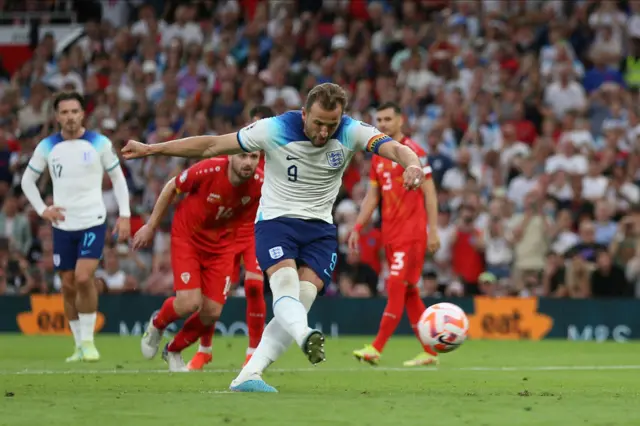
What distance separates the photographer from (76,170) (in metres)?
14.0

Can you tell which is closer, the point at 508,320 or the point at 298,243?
the point at 298,243

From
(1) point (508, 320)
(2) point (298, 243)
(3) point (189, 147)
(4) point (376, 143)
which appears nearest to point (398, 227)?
(2) point (298, 243)

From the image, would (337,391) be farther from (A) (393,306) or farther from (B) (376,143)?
(A) (393,306)

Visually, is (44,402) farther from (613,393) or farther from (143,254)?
(143,254)

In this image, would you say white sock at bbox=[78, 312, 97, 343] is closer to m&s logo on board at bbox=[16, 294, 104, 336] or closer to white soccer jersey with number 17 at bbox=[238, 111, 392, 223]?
white soccer jersey with number 17 at bbox=[238, 111, 392, 223]

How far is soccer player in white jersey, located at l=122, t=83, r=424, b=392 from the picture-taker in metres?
9.00

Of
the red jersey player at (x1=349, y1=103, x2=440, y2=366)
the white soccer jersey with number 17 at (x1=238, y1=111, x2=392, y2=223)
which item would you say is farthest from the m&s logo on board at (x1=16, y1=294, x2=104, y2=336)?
the white soccer jersey with number 17 at (x1=238, y1=111, x2=392, y2=223)

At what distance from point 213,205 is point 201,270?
70 cm

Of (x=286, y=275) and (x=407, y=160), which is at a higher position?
(x=407, y=160)

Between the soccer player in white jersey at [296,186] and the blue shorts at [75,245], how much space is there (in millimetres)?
4771

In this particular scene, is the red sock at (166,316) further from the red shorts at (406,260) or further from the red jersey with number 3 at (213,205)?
the red shorts at (406,260)

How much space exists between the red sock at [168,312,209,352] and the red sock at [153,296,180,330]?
167 mm

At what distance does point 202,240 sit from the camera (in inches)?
476

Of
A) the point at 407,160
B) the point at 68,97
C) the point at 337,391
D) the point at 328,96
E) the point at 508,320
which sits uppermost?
the point at 68,97
